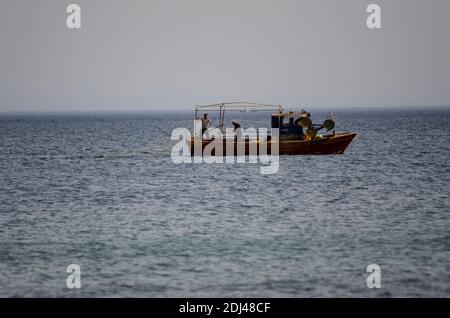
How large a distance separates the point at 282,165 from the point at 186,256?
24674 millimetres

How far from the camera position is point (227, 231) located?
22.4 metres

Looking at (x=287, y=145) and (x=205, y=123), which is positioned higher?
(x=205, y=123)

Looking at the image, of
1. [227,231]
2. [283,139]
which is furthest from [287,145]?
[227,231]

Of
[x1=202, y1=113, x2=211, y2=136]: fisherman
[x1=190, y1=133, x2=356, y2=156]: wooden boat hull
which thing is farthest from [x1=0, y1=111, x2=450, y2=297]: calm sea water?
[x1=202, y1=113, x2=211, y2=136]: fisherman

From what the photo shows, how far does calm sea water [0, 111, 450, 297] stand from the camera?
54.3 ft

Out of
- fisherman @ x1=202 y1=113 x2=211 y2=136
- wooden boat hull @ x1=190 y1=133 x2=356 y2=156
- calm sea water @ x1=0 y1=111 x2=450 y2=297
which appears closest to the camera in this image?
calm sea water @ x1=0 y1=111 x2=450 y2=297

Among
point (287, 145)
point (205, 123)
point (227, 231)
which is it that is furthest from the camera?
point (287, 145)

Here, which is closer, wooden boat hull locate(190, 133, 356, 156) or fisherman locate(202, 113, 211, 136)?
fisherman locate(202, 113, 211, 136)

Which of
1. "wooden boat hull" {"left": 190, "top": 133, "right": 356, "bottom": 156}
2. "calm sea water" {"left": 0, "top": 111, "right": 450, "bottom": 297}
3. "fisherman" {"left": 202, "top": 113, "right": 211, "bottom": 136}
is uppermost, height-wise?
"fisherman" {"left": 202, "top": 113, "right": 211, "bottom": 136}

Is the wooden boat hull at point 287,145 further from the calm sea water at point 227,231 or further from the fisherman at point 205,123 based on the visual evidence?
the calm sea water at point 227,231

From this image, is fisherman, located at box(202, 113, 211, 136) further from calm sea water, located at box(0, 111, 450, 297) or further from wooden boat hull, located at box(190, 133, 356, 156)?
calm sea water, located at box(0, 111, 450, 297)

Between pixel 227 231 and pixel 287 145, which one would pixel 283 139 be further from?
pixel 227 231

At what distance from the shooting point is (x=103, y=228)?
23.3 metres
